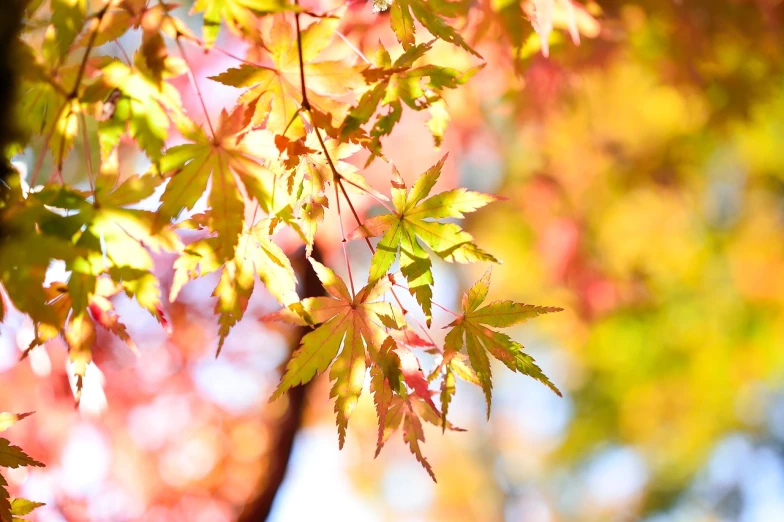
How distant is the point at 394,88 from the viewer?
980 mm

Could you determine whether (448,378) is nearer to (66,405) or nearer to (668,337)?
(66,405)

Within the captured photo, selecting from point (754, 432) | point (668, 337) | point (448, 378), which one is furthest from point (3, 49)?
point (754, 432)

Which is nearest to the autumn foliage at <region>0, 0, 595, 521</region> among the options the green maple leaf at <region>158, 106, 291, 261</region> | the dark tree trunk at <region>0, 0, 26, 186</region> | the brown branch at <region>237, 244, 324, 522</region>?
the green maple leaf at <region>158, 106, 291, 261</region>

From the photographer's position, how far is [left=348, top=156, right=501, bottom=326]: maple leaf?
938 millimetres

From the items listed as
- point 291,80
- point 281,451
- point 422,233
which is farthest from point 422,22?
point 281,451

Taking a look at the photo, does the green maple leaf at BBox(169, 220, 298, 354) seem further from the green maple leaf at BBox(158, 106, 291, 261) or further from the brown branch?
the brown branch

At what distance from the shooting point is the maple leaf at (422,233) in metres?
0.94

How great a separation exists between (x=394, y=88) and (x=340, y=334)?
0.42 m

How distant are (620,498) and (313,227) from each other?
9403mm

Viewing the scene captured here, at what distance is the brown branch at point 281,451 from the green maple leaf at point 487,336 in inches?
45.2

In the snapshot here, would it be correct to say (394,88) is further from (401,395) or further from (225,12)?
(401,395)

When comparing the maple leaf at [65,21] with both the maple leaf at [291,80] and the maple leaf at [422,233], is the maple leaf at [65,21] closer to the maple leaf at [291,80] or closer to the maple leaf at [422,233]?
the maple leaf at [291,80]

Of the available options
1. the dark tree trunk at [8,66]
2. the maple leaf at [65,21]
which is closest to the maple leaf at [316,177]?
the maple leaf at [65,21]

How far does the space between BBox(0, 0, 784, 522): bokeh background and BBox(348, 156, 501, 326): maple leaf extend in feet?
2.10
